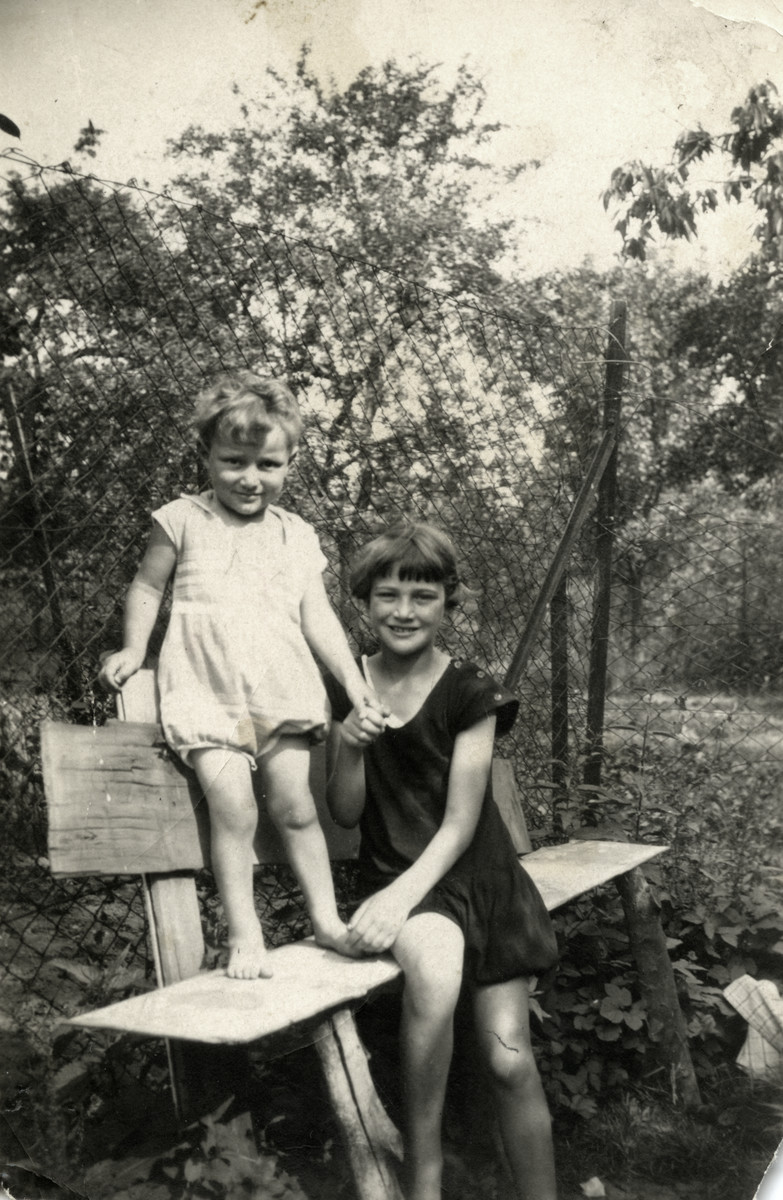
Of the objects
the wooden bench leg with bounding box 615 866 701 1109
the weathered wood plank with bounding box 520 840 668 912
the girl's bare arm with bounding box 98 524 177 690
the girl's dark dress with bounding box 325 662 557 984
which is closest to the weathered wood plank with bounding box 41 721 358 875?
the girl's bare arm with bounding box 98 524 177 690

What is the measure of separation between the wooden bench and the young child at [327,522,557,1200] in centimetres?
10

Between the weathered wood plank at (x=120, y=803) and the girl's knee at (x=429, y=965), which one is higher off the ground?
the weathered wood plank at (x=120, y=803)

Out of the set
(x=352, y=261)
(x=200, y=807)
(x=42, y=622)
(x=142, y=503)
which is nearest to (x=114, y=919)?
(x=200, y=807)

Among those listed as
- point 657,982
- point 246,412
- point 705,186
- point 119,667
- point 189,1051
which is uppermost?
point 705,186

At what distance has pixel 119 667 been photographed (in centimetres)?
199

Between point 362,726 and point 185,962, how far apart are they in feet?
1.78

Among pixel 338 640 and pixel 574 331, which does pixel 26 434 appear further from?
pixel 574 331

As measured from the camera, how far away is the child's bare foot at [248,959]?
1.83 metres

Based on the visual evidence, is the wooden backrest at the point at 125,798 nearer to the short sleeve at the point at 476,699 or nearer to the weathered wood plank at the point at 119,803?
the weathered wood plank at the point at 119,803

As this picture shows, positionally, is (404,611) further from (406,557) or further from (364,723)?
(364,723)

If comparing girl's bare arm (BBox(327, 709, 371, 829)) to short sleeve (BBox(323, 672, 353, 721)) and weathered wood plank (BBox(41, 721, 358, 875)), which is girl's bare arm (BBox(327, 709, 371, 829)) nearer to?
short sleeve (BBox(323, 672, 353, 721))

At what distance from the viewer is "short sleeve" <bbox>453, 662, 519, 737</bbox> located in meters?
2.13

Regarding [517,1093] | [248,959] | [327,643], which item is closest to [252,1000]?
[248,959]

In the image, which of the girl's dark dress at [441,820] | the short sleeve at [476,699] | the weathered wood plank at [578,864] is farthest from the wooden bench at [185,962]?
the weathered wood plank at [578,864]
